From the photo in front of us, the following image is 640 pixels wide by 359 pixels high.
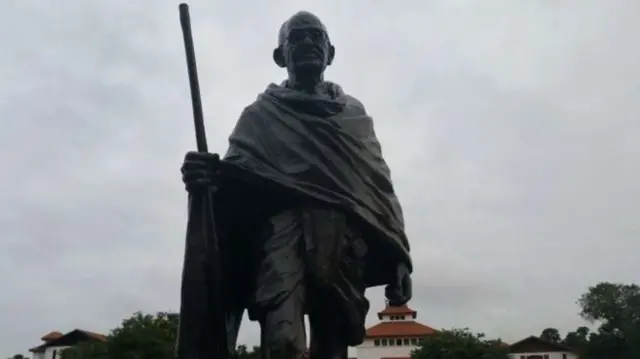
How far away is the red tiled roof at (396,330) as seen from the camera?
76562mm

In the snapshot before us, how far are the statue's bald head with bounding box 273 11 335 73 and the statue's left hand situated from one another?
1.56 m

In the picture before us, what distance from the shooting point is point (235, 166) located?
4969 mm

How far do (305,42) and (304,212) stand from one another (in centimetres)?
126

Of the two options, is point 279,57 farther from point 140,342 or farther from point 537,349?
point 537,349

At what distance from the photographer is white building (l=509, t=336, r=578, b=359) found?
76000 millimetres

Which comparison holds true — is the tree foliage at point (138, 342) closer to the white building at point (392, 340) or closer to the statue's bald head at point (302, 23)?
the white building at point (392, 340)

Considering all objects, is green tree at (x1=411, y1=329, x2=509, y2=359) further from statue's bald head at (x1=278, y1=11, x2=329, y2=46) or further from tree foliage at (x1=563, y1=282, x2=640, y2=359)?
statue's bald head at (x1=278, y1=11, x2=329, y2=46)

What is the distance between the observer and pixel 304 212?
4945 mm

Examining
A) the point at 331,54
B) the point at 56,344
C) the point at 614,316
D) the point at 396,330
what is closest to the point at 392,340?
the point at 396,330

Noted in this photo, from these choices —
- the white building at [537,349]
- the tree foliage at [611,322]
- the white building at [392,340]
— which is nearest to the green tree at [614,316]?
the tree foliage at [611,322]

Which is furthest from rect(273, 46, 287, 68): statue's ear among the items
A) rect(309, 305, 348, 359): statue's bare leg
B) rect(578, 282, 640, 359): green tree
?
rect(578, 282, 640, 359): green tree

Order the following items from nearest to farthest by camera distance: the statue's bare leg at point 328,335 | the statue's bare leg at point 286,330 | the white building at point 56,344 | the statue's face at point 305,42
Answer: the statue's bare leg at point 286,330, the statue's bare leg at point 328,335, the statue's face at point 305,42, the white building at point 56,344

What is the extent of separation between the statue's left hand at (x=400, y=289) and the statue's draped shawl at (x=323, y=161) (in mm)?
74

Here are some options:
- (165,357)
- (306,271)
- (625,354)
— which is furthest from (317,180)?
(625,354)
